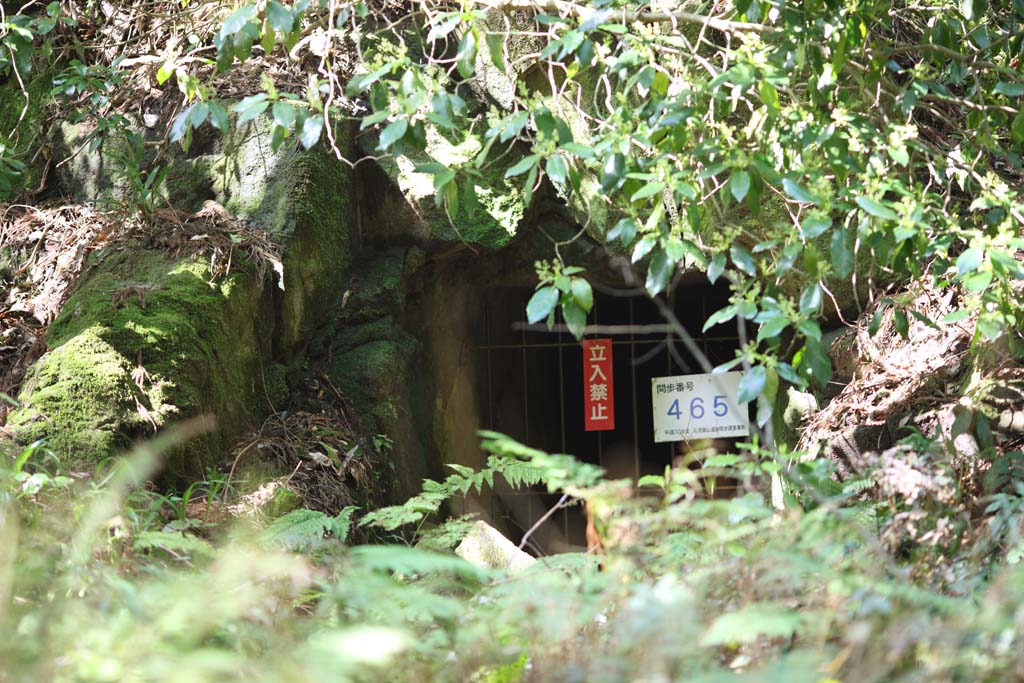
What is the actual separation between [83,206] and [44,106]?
0.76m

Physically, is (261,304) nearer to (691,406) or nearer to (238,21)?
(238,21)

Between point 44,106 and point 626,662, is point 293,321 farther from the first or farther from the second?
point 626,662

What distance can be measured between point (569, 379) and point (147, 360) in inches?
189

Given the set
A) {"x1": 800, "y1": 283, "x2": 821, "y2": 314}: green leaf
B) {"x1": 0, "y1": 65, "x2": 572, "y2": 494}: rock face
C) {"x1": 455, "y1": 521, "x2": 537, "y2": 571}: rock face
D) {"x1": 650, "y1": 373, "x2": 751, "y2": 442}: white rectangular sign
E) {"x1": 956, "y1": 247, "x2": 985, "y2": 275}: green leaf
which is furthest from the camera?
{"x1": 650, "y1": 373, "x2": 751, "y2": 442}: white rectangular sign

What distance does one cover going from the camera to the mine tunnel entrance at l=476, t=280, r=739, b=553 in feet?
22.2

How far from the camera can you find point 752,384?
2783 mm

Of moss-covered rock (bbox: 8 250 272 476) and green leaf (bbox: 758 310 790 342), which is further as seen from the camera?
moss-covered rock (bbox: 8 250 272 476)

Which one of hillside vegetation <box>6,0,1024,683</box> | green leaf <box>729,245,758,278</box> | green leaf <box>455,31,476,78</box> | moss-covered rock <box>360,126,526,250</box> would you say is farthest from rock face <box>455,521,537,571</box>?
green leaf <box>455,31,476,78</box>

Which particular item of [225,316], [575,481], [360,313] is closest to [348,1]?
[225,316]

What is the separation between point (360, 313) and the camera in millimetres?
5273

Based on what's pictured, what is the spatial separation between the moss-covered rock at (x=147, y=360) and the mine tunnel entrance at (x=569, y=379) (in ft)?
7.81

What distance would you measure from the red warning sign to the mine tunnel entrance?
182 millimetres

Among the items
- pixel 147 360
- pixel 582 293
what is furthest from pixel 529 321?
pixel 147 360

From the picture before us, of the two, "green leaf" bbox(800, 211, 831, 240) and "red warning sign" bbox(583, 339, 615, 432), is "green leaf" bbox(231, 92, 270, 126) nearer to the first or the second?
"green leaf" bbox(800, 211, 831, 240)
